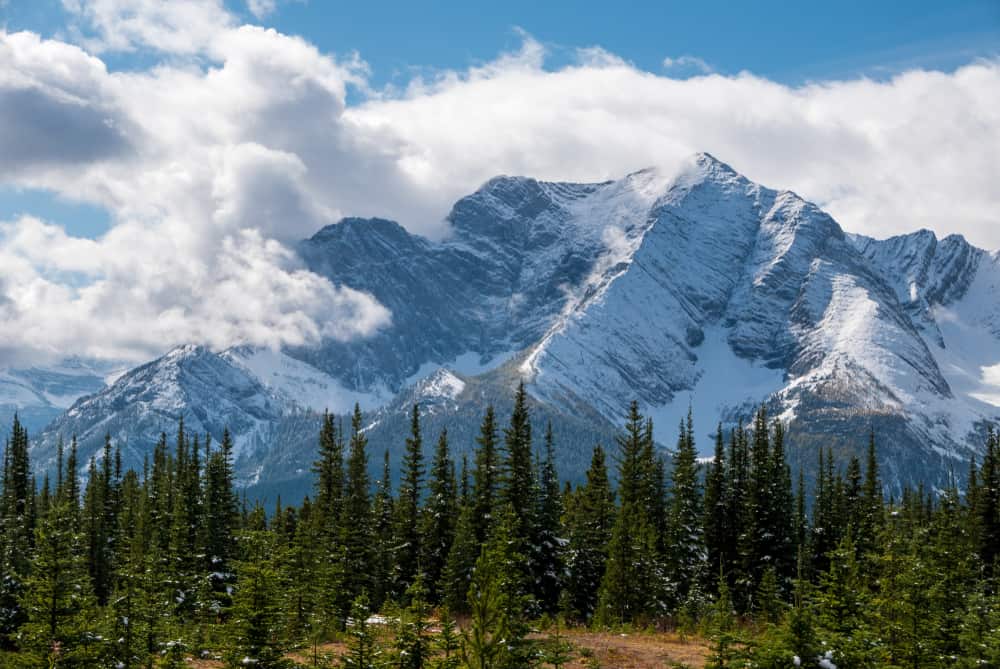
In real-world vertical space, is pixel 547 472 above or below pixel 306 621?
above

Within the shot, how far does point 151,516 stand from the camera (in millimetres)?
80062

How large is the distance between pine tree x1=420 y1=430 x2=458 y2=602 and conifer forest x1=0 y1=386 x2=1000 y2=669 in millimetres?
165

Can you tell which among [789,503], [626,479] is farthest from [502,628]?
[789,503]

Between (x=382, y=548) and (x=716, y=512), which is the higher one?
(x=716, y=512)

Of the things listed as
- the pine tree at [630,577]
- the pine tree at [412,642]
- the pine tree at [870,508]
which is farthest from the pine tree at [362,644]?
the pine tree at [870,508]

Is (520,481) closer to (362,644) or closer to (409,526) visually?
(409,526)

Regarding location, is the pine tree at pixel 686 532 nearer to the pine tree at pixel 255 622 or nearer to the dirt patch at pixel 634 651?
the dirt patch at pixel 634 651

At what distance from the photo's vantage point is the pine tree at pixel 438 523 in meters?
64.3

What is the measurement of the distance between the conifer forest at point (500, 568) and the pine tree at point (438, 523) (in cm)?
16

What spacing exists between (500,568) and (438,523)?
3733 cm

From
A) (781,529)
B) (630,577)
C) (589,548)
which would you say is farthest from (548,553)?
(781,529)

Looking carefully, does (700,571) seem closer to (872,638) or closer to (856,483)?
(856,483)

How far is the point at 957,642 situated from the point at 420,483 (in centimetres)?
4633

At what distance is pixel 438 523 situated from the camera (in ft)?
215
